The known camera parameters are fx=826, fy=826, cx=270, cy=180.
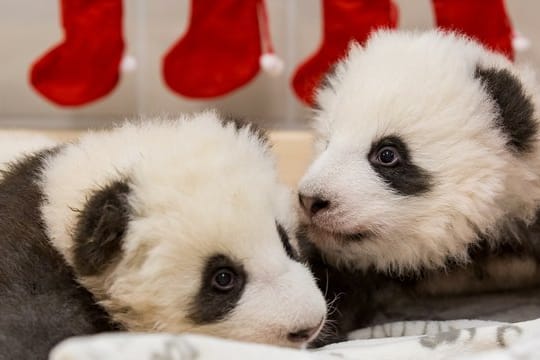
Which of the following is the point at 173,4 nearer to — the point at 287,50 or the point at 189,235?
the point at 287,50

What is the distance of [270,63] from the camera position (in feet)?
7.92

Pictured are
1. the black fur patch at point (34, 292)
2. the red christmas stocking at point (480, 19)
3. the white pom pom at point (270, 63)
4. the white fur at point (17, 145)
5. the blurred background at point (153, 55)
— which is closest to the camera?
the black fur patch at point (34, 292)

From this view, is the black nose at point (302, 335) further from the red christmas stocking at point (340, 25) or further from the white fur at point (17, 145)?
the red christmas stocking at point (340, 25)

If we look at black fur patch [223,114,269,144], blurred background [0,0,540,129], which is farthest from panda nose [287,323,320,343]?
blurred background [0,0,540,129]

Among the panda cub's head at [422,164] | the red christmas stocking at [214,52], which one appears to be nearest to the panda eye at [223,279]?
the panda cub's head at [422,164]

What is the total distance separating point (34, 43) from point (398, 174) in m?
1.51

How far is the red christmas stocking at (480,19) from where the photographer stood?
231 centimetres

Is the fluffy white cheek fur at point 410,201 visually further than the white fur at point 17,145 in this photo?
No

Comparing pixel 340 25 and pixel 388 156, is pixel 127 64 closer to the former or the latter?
pixel 340 25

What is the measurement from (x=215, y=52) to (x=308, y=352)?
1442mm

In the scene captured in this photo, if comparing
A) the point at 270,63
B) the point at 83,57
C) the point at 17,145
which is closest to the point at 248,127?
the point at 17,145

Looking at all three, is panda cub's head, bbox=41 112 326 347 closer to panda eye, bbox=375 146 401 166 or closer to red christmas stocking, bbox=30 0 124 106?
panda eye, bbox=375 146 401 166

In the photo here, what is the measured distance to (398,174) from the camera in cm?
152

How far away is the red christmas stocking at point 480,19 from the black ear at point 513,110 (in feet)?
2.54
